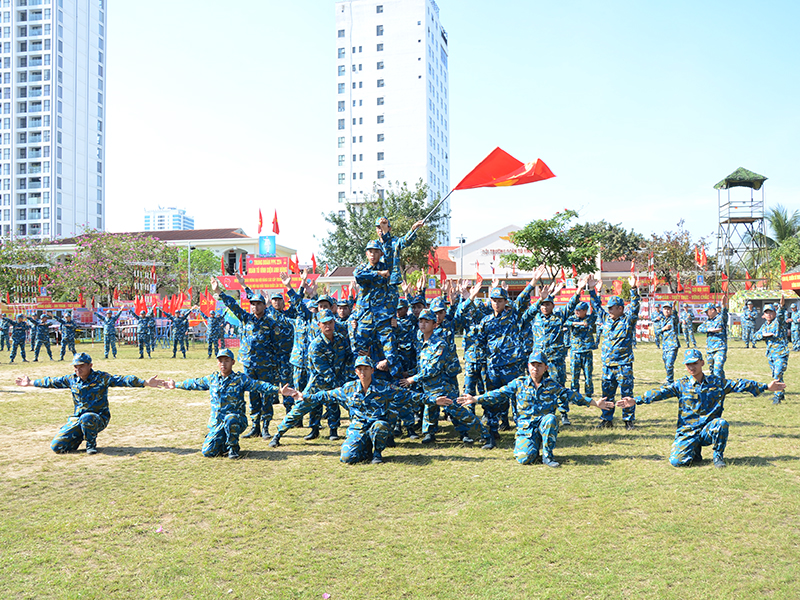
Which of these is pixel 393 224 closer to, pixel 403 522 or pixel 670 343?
pixel 670 343

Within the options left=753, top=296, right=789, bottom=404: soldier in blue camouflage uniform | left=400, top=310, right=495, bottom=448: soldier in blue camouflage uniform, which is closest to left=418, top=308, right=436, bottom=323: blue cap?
left=400, top=310, right=495, bottom=448: soldier in blue camouflage uniform

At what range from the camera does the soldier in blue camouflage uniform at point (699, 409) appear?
667 centimetres

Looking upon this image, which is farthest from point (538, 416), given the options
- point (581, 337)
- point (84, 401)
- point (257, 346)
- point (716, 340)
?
point (716, 340)

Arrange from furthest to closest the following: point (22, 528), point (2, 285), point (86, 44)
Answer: point (86, 44) < point (2, 285) < point (22, 528)

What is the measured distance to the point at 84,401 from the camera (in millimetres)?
7801

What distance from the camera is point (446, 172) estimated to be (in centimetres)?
8550

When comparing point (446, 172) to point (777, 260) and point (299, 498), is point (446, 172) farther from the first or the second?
point (299, 498)

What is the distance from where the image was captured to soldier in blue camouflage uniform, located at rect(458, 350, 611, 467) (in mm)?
6961

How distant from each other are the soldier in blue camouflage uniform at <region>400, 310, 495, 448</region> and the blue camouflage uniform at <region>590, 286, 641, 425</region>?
247 centimetres

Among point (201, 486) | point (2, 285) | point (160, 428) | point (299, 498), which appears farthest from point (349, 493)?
point (2, 285)

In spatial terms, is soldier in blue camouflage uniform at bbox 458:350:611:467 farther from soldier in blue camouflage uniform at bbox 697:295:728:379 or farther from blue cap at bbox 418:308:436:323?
soldier in blue camouflage uniform at bbox 697:295:728:379

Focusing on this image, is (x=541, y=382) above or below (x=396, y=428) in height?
above

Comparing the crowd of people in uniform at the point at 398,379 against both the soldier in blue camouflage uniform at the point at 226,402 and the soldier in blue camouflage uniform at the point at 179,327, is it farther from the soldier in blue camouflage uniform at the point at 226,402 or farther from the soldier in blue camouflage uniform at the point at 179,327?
the soldier in blue camouflage uniform at the point at 179,327

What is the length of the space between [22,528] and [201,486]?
64.6 inches
